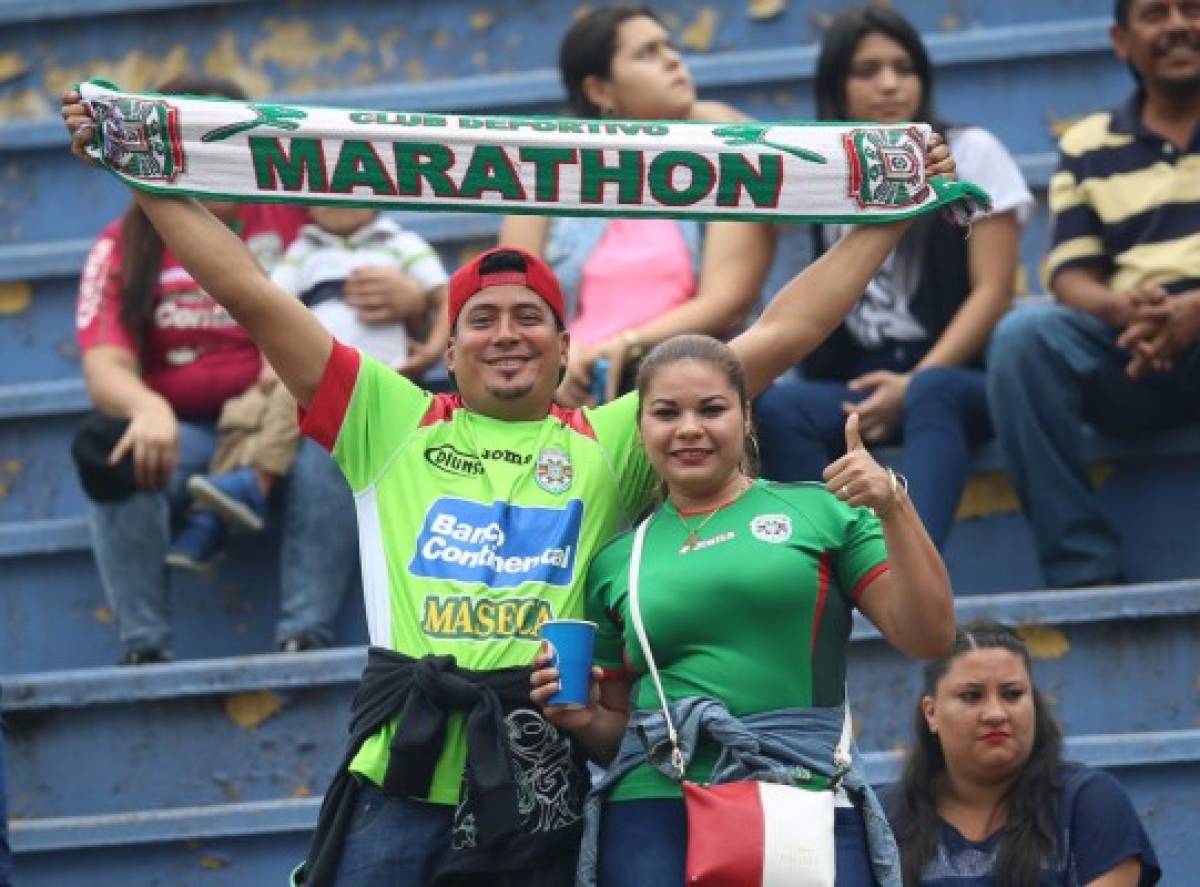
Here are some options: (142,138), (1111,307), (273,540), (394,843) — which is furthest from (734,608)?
(273,540)

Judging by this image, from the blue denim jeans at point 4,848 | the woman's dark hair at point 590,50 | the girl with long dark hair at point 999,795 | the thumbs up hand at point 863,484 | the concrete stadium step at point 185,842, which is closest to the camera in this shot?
the thumbs up hand at point 863,484

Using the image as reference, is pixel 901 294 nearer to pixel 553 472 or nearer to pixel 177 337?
pixel 177 337

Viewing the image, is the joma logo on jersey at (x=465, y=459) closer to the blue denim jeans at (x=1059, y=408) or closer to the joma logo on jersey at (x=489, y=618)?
the joma logo on jersey at (x=489, y=618)

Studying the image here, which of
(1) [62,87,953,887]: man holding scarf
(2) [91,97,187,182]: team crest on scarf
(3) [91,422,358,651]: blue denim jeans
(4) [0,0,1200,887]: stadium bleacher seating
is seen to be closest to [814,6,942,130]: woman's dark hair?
(4) [0,0,1200,887]: stadium bleacher seating

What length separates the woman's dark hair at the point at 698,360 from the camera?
4.19 m

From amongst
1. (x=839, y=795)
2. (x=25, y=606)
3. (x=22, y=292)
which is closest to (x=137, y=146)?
(x=839, y=795)

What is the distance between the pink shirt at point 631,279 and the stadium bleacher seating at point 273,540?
63 centimetres

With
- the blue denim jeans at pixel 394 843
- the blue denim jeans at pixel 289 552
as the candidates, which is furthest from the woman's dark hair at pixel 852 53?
the blue denim jeans at pixel 394 843

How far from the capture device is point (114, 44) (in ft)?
25.4

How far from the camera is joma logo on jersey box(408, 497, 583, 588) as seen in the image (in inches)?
164

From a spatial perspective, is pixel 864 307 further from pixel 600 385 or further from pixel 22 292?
pixel 22 292

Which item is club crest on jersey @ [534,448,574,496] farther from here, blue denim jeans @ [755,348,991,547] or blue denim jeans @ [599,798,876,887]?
blue denim jeans @ [755,348,991,547]

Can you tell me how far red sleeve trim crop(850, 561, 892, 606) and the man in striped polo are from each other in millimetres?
1712

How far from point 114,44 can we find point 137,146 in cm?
343
